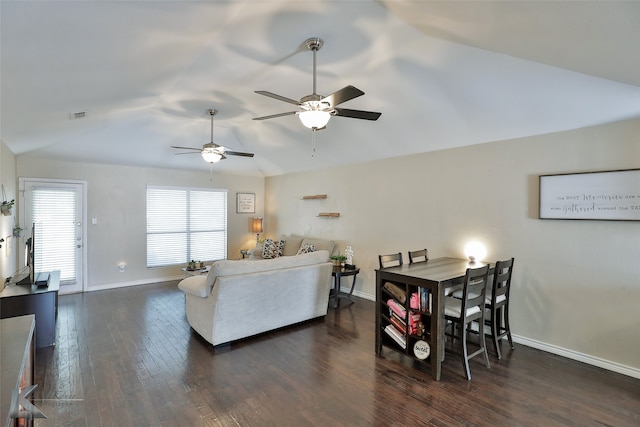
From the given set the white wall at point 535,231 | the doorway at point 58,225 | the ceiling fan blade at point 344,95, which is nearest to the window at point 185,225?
the doorway at point 58,225

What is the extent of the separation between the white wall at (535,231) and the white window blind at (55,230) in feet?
17.8

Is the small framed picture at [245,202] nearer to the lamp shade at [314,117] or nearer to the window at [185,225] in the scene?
the window at [185,225]

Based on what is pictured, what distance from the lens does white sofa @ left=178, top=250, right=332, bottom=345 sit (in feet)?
11.4

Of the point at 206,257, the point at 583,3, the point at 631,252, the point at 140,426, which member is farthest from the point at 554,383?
the point at 206,257

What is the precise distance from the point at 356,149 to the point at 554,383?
3868mm

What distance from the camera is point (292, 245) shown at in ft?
22.8

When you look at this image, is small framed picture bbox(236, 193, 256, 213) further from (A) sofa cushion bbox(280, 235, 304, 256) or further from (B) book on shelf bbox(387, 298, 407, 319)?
(B) book on shelf bbox(387, 298, 407, 319)

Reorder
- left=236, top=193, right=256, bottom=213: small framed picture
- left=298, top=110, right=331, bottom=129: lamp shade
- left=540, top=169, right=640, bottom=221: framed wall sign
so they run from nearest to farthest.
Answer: left=298, top=110, right=331, bottom=129: lamp shade < left=540, top=169, right=640, bottom=221: framed wall sign < left=236, top=193, right=256, bottom=213: small framed picture

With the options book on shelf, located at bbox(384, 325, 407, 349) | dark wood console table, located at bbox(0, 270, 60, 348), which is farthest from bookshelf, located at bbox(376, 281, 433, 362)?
dark wood console table, located at bbox(0, 270, 60, 348)

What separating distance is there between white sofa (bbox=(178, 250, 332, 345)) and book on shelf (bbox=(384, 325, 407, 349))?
123cm

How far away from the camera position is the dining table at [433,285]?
2.88m

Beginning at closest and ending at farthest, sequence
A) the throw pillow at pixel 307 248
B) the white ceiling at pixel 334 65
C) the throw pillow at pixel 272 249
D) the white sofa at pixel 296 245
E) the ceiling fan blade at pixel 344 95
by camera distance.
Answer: the white ceiling at pixel 334 65
the ceiling fan blade at pixel 344 95
the white sofa at pixel 296 245
the throw pillow at pixel 307 248
the throw pillow at pixel 272 249

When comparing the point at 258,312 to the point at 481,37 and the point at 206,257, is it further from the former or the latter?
the point at 206,257

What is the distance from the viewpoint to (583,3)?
5.45 ft
